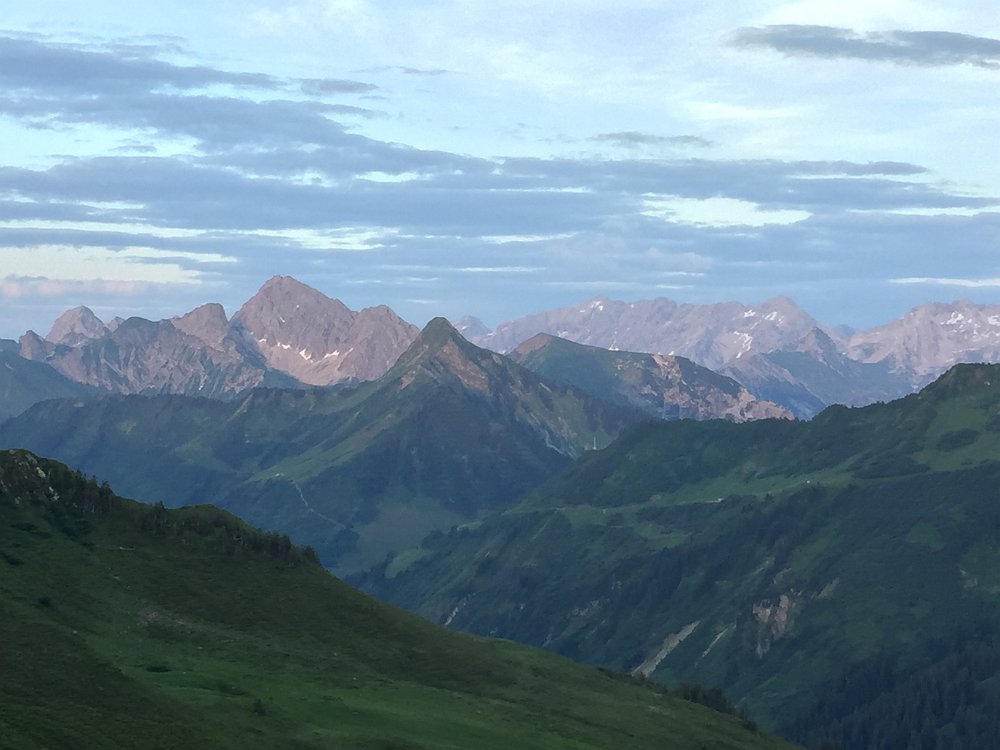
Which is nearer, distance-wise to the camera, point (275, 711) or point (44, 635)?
point (44, 635)

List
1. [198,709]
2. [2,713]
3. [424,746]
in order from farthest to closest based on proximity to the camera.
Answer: [424,746], [198,709], [2,713]

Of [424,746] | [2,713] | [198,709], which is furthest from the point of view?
[424,746]

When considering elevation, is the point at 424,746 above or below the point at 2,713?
below

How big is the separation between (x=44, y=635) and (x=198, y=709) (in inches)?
745

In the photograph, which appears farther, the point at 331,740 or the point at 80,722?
the point at 331,740

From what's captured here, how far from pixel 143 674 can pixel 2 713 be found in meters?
53.0

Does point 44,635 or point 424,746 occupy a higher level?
point 44,635

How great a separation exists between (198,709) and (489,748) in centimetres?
3932

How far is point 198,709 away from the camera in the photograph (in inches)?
6909

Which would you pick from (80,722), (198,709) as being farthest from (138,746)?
(198,709)

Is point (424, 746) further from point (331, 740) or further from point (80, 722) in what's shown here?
point (80, 722)

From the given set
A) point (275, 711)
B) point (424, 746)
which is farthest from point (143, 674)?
point (424, 746)

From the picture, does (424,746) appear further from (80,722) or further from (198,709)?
(80,722)

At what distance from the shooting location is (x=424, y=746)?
7402 inches
